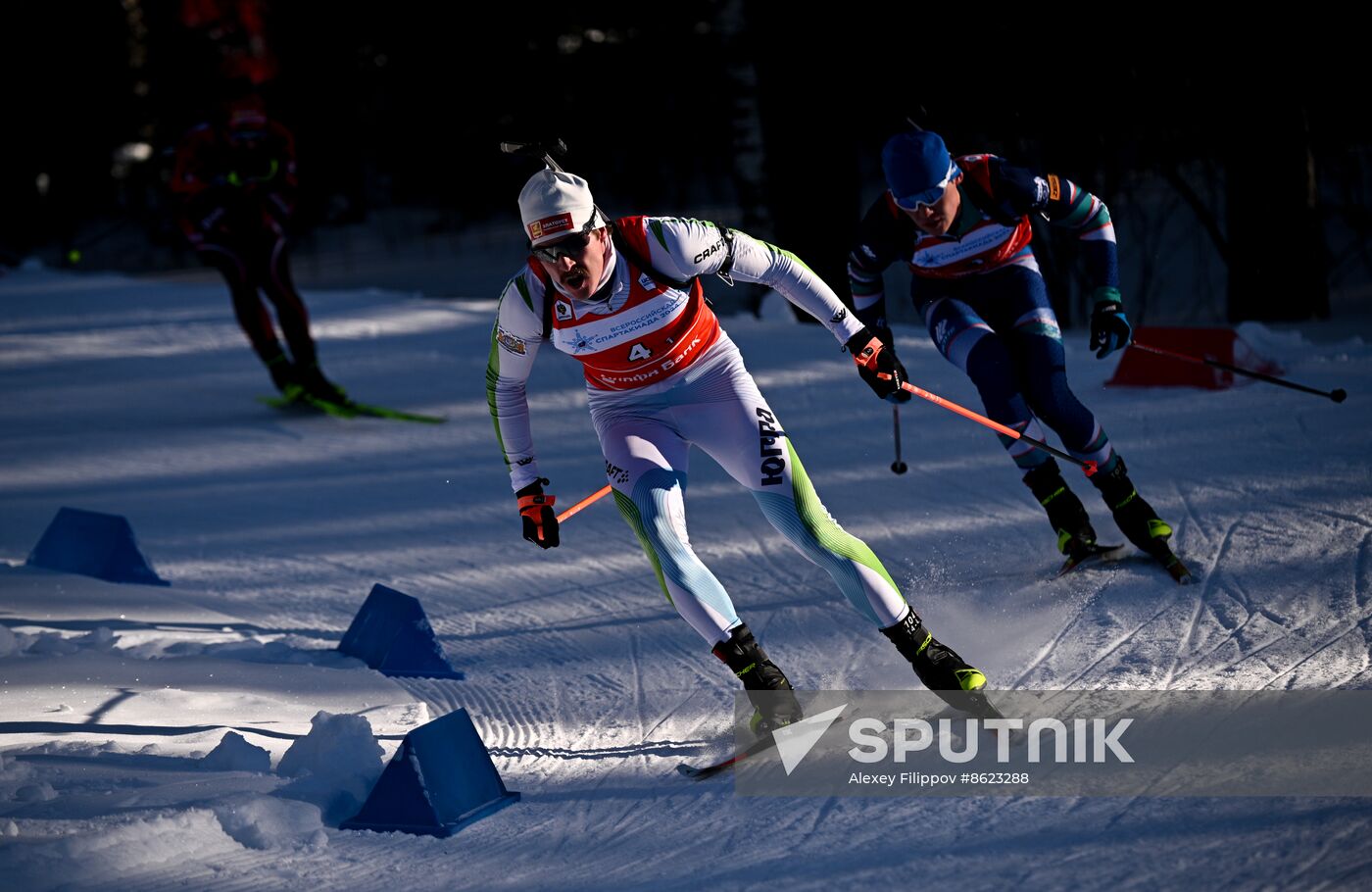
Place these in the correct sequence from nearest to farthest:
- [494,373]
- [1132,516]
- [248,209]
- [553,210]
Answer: [553,210]
[494,373]
[1132,516]
[248,209]

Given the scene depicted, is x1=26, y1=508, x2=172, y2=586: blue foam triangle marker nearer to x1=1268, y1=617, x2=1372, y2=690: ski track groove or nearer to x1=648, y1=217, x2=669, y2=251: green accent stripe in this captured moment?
x1=648, y1=217, x2=669, y2=251: green accent stripe

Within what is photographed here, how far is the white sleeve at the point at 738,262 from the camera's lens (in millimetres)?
4289

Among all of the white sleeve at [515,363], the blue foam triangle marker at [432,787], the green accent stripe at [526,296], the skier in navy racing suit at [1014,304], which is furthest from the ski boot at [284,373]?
the blue foam triangle marker at [432,787]

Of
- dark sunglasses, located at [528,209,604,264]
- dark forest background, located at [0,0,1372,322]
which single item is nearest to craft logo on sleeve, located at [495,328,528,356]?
dark sunglasses, located at [528,209,604,264]

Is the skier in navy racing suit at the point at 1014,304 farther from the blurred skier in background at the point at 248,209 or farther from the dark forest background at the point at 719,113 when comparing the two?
the blurred skier in background at the point at 248,209

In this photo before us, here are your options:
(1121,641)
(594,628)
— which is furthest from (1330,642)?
(594,628)

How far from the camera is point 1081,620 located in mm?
5148

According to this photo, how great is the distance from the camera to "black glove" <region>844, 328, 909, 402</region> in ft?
15.1

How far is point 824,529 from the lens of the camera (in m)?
4.21

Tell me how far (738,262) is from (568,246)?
0.64 meters

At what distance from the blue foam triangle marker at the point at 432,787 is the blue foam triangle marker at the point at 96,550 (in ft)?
11.0

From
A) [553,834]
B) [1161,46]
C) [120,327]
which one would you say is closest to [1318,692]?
[553,834]

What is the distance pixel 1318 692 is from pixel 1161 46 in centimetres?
1006

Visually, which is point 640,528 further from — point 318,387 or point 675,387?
point 318,387
